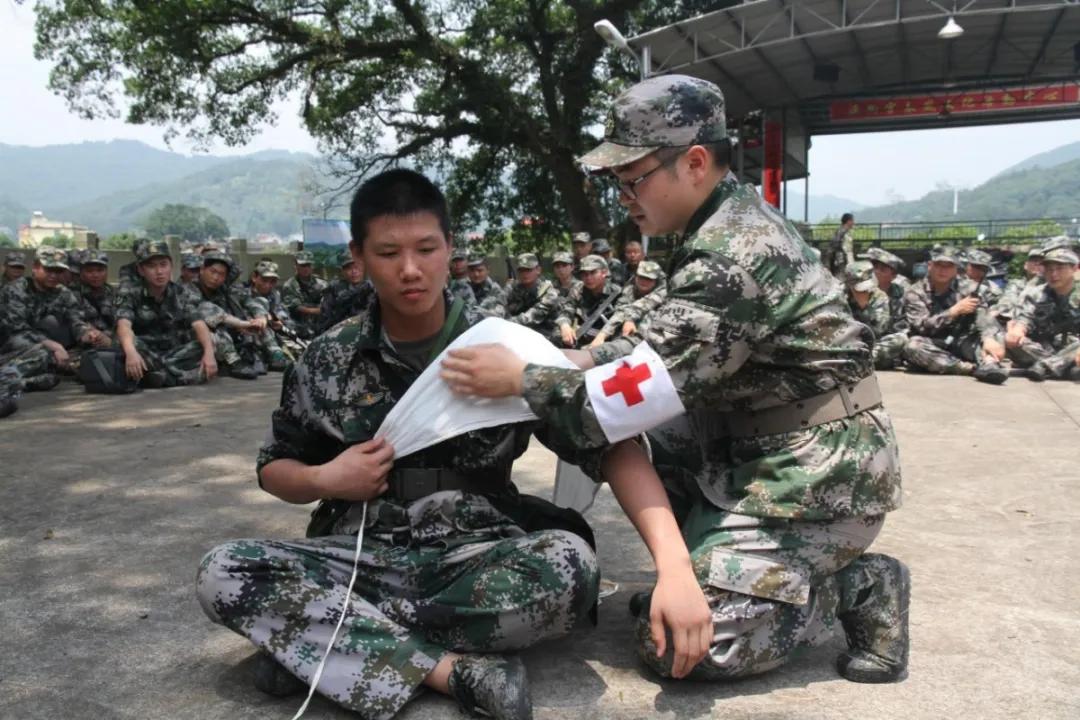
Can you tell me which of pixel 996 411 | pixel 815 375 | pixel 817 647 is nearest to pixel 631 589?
pixel 817 647

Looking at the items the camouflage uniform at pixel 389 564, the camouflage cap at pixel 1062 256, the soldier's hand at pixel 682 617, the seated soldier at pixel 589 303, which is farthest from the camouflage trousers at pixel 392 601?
the camouflage cap at pixel 1062 256

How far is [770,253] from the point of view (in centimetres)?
204

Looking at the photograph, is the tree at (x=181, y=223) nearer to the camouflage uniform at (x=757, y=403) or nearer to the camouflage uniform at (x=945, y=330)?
the camouflage uniform at (x=945, y=330)

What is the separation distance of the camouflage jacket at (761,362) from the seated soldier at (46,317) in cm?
686

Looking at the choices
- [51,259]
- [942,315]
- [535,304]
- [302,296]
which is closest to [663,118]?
[942,315]

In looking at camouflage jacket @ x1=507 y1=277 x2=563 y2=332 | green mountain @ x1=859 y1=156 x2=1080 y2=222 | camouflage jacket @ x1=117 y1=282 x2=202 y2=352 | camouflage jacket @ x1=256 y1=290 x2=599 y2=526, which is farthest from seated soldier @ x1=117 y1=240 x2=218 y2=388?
green mountain @ x1=859 y1=156 x2=1080 y2=222

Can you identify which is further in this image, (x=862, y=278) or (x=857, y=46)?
(x=857, y=46)

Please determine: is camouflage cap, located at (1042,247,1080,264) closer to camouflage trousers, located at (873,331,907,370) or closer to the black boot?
camouflage trousers, located at (873,331,907,370)

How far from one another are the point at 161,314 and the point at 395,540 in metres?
A: 6.50

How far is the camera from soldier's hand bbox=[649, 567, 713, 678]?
1.87m

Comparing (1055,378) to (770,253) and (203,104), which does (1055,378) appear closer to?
(770,253)

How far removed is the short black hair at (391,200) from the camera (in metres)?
2.21

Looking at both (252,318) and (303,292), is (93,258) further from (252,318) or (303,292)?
(303,292)

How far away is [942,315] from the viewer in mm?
8430
